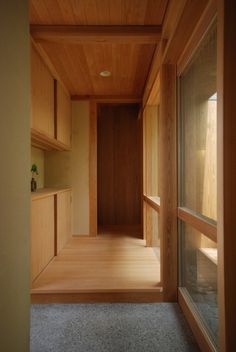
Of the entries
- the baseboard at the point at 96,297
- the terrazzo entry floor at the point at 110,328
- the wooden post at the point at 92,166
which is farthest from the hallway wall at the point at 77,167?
the terrazzo entry floor at the point at 110,328

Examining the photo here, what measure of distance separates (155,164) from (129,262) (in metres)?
1.39

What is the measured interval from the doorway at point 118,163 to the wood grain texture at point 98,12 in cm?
309

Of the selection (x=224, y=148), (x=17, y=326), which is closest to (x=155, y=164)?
(x=224, y=148)

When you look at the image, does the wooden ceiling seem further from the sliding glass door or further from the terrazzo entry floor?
the terrazzo entry floor

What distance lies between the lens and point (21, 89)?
1.03 metres

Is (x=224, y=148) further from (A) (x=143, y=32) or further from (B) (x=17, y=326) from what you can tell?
(A) (x=143, y=32)

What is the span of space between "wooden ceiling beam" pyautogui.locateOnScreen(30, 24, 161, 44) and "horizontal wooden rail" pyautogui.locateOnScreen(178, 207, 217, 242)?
1439 mm

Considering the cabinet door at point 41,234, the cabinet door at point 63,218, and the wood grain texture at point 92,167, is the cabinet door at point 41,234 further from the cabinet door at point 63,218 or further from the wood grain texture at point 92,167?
the wood grain texture at point 92,167

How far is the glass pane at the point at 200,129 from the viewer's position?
143 cm

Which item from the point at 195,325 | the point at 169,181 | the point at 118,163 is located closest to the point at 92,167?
the point at 118,163

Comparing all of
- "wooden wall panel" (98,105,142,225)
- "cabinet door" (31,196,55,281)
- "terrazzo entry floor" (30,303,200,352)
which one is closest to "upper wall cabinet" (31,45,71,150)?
"cabinet door" (31,196,55,281)

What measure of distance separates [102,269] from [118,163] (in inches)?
112

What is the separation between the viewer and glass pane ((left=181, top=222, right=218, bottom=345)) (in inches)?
55.3

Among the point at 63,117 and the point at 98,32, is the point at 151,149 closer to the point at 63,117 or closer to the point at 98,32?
the point at 63,117
